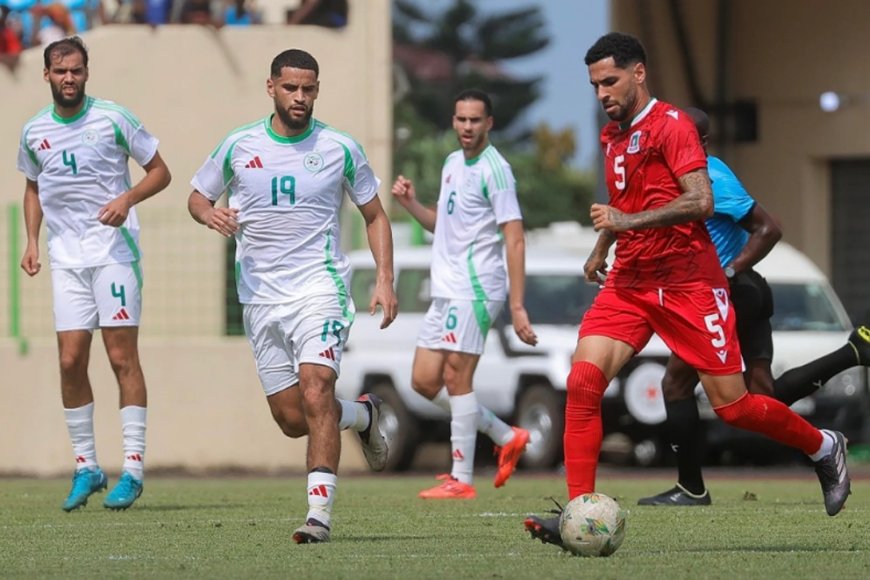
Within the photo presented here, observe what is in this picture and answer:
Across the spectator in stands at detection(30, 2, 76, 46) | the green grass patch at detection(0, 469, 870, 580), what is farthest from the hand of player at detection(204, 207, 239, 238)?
the spectator in stands at detection(30, 2, 76, 46)

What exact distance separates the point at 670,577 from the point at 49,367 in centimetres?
1349

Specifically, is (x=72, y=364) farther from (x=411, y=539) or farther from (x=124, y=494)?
(x=411, y=539)

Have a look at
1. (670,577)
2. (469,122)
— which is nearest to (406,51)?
(469,122)

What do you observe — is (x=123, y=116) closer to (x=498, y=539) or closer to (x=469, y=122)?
(x=469, y=122)

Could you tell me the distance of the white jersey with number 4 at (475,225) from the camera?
12922 millimetres

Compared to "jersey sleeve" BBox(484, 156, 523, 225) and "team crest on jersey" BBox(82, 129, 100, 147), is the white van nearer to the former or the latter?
"jersey sleeve" BBox(484, 156, 523, 225)

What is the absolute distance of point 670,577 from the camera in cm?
760

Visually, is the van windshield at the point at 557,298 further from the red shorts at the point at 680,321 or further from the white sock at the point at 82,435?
the red shorts at the point at 680,321

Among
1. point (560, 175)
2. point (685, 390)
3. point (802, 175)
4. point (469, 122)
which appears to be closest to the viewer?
point (685, 390)

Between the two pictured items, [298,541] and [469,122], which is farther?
[469,122]

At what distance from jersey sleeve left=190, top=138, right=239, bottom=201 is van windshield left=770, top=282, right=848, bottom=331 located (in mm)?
10979

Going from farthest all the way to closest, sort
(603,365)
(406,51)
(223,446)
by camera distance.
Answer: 1. (406,51)
2. (223,446)
3. (603,365)

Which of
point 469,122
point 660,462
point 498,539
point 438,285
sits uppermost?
point 469,122

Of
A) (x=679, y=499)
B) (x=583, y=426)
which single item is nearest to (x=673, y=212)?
(x=583, y=426)
